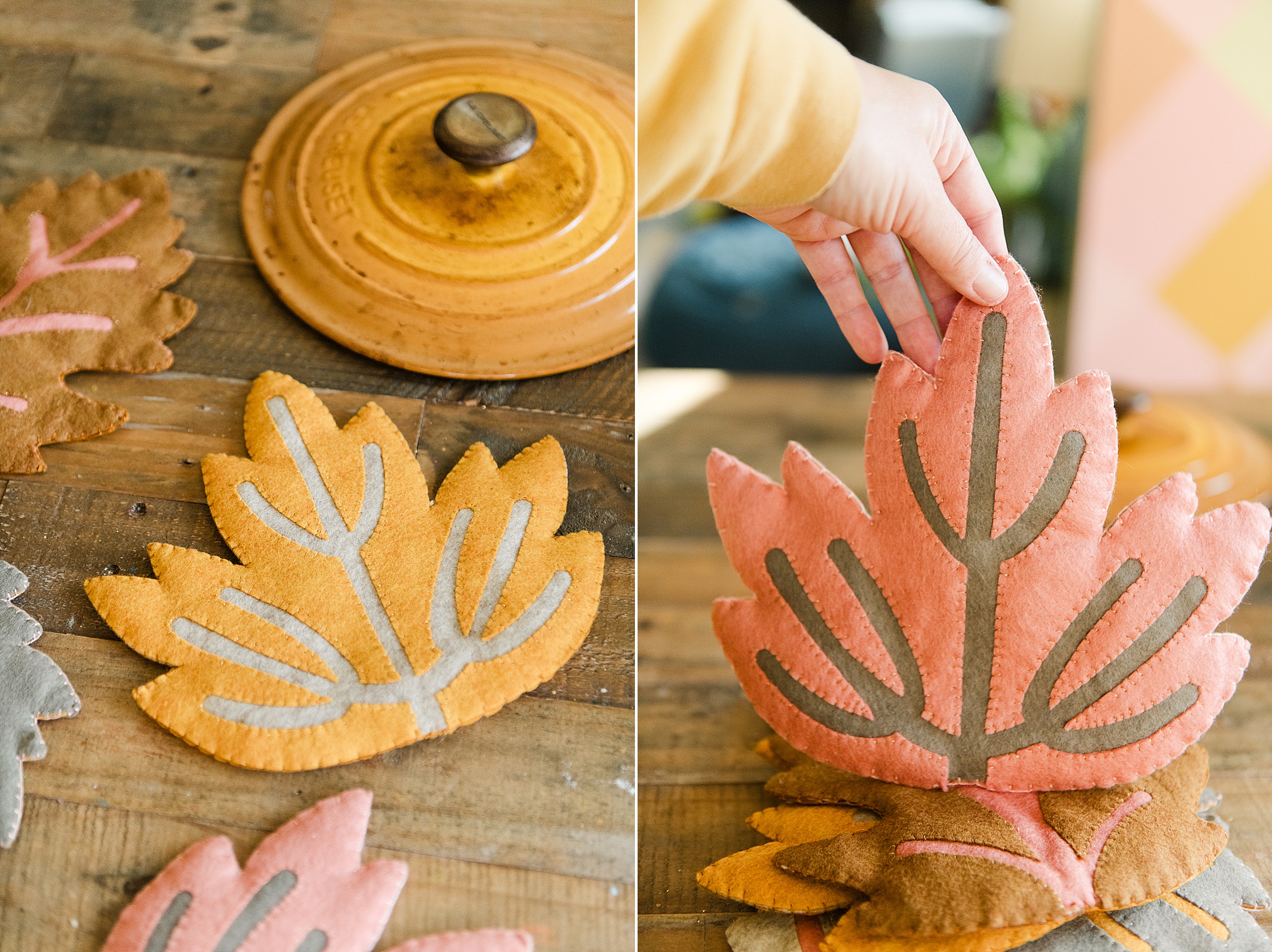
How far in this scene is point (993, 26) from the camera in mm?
748

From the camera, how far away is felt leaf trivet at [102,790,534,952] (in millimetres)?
350

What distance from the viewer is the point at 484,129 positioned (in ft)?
1.52

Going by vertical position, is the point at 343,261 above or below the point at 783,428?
above

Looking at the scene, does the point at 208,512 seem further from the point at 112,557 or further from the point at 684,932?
the point at 684,932

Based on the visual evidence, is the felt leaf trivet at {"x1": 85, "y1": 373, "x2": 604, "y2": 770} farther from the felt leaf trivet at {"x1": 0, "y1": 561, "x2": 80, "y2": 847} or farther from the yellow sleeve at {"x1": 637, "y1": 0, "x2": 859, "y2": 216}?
the yellow sleeve at {"x1": 637, "y1": 0, "x2": 859, "y2": 216}

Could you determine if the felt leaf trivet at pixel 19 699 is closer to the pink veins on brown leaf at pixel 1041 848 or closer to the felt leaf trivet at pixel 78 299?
the felt leaf trivet at pixel 78 299

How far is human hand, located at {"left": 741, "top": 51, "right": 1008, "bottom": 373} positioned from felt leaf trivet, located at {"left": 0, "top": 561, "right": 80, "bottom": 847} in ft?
1.31

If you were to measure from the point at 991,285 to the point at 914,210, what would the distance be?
47mm

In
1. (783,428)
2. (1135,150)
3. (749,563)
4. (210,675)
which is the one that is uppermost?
(1135,150)

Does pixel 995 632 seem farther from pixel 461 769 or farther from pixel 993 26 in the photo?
pixel 993 26

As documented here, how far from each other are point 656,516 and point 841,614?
0.69 m

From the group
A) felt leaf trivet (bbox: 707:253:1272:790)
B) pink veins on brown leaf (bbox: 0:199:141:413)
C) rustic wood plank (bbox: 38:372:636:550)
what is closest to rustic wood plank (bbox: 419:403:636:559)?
rustic wood plank (bbox: 38:372:636:550)

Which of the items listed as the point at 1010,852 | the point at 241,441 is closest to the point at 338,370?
the point at 241,441

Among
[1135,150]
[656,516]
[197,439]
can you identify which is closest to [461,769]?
[197,439]
